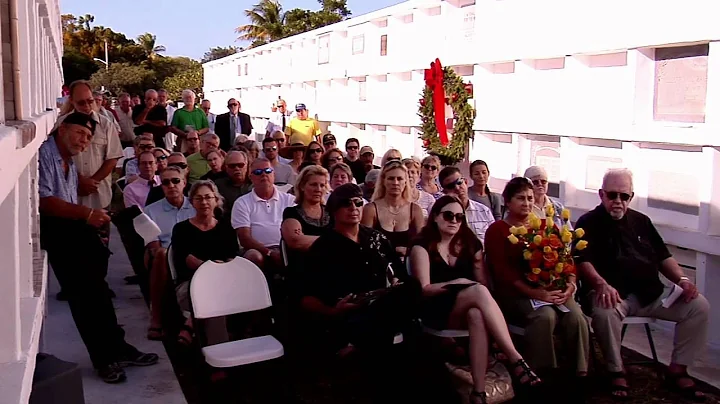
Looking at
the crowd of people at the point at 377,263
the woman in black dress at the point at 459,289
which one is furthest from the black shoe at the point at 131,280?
the woman in black dress at the point at 459,289

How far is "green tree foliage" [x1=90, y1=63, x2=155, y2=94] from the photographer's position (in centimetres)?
5012

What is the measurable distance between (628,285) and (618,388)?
723 mm

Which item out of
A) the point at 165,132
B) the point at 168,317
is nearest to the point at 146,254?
the point at 168,317

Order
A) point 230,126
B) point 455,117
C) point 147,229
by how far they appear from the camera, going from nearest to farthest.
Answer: point 147,229
point 455,117
point 230,126

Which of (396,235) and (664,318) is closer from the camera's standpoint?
(664,318)

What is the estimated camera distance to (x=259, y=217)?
20.0 ft

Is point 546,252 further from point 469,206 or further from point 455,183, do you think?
point 455,183

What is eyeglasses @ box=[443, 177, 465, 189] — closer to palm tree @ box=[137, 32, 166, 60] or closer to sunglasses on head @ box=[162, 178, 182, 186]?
sunglasses on head @ box=[162, 178, 182, 186]

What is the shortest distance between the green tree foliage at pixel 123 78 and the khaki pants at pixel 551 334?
47.1m

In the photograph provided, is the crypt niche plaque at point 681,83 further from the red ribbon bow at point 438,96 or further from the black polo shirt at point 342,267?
the red ribbon bow at point 438,96

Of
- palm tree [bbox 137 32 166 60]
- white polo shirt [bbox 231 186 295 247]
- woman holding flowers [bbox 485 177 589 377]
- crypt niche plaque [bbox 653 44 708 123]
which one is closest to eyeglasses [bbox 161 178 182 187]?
white polo shirt [bbox 231 186 295 247]

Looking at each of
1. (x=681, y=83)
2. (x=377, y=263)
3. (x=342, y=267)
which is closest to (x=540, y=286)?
(x=377, y=263)

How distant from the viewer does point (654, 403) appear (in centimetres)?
468

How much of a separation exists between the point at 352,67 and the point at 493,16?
6507 mm
